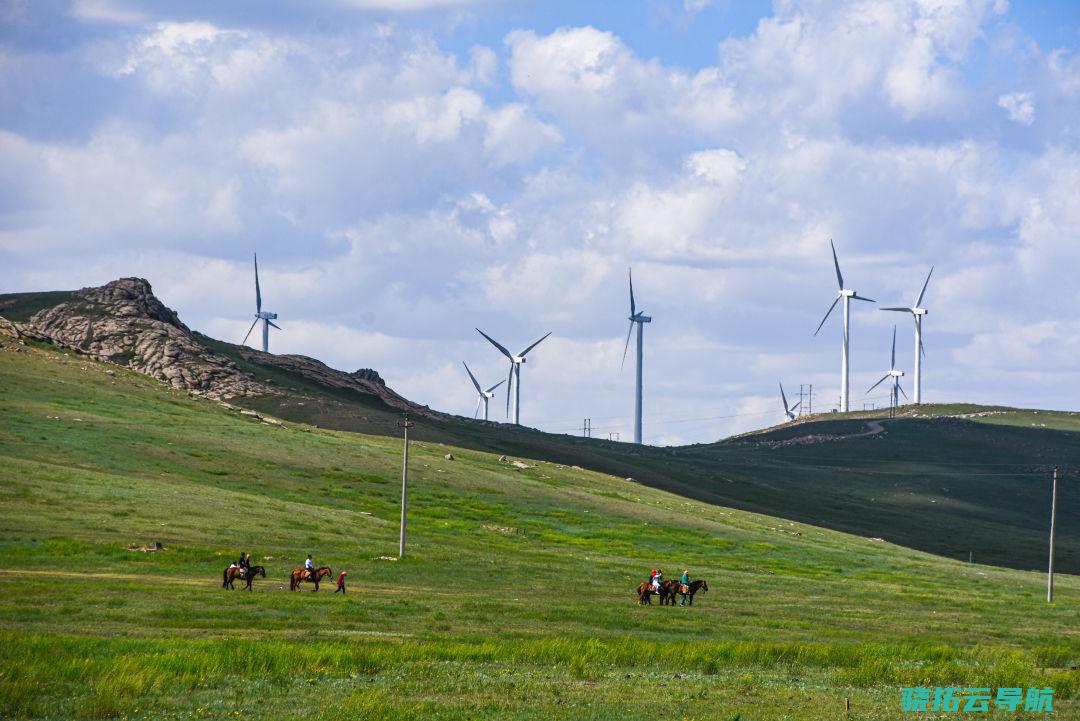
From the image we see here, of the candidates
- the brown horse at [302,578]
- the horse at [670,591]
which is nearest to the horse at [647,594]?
the horse at [670,591]

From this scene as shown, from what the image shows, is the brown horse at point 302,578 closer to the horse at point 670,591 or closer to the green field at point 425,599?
the green field at point 425,599

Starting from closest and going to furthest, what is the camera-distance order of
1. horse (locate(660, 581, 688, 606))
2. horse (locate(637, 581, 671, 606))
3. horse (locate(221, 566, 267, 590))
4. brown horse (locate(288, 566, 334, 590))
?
horse (locate(221, 566, 267, 590)) < brown horse (locate(288, 566, 334, 590)) < horse (locate(637, 581, 671, 606)) < horse (locate(660, 581, 688, 606))

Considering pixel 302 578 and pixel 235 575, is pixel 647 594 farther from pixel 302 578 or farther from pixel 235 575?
pixel 235 575

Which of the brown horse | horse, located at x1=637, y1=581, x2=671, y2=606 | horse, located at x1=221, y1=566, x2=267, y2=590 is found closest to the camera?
horse, located at x1=221, y1=566, x2=267, y2=590

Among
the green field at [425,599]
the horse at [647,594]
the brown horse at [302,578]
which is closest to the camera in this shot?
the green field at [425,599]

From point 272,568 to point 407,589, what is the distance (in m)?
8.53

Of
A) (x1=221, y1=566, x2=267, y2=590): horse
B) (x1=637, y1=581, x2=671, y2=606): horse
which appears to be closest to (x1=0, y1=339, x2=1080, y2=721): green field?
(x1=221, y1=566, x2=267, y2=590): horse

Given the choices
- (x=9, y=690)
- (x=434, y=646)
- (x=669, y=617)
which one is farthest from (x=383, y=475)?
(x=9, y=690)

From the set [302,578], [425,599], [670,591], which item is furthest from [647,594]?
[302,578]

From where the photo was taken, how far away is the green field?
35531mm

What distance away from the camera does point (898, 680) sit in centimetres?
4150

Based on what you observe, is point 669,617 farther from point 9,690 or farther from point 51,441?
point 51,441

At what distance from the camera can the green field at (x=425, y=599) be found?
117 feet

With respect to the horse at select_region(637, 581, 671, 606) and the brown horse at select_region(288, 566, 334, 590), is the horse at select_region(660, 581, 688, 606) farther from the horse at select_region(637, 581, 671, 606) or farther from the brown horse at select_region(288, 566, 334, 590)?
the brown horse at select_region(288, 566, 334, 590)
